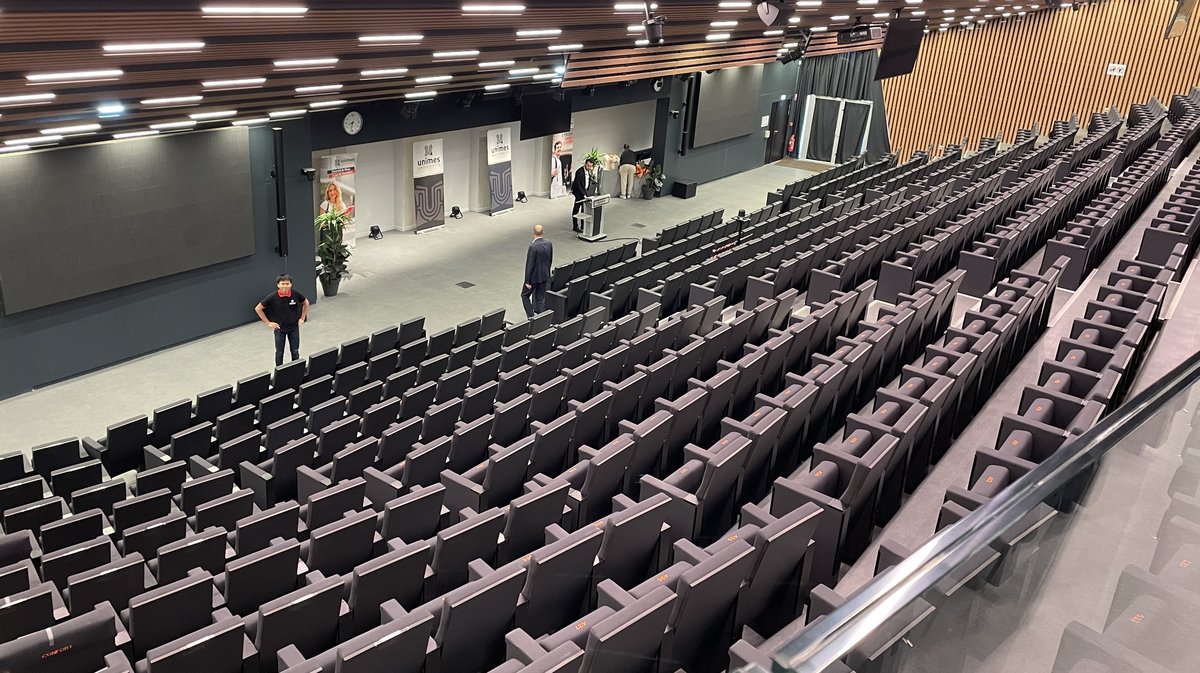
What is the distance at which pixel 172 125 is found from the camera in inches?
347

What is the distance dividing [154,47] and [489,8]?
208 centimetres

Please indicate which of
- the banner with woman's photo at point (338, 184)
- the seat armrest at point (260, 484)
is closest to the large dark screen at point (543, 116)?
the banner with woman's photo at point (338, 184)

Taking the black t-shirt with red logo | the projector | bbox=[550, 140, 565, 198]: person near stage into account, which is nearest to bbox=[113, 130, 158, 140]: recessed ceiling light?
the black t-shirt with red logo

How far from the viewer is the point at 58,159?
28.0ft

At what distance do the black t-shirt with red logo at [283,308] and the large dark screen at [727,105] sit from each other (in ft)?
37.6

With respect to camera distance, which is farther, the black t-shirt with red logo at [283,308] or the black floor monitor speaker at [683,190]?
the black floor monitor speaker at [683,190]

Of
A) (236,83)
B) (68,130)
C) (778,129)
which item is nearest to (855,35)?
(778,129)

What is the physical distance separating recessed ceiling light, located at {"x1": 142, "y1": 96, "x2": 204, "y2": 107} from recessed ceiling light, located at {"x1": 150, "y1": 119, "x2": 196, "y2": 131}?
4.76ft

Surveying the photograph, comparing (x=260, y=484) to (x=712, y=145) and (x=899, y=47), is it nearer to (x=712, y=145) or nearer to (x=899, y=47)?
(x=899, y=47)

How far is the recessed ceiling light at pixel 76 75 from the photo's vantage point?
4.73m

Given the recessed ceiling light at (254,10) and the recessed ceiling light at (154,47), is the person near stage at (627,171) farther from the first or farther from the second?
the recessed ceiling light at (254,10)

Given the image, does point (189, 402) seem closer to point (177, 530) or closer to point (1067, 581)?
point (177, 530)

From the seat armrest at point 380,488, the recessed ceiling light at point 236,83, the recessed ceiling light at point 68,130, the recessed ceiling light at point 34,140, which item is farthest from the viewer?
the recessed ceiling light at point 34,140

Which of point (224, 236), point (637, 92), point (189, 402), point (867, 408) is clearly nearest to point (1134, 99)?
point (637, 92)
